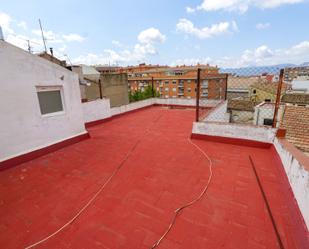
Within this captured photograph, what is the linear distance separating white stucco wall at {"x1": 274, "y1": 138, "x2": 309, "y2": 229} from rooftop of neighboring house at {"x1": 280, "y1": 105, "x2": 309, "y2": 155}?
6251 mm

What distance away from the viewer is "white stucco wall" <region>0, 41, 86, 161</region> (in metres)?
→ 3.26

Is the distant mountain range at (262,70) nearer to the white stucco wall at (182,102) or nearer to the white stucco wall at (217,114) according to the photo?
the white stucco wall at (217,114)

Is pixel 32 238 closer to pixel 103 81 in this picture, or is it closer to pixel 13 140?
pixel 13 140

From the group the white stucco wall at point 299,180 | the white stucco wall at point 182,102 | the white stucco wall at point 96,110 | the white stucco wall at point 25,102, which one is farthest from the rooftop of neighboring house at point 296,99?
the white stucco wall at point 25,102

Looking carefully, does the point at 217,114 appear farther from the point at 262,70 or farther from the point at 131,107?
the point at 131,107

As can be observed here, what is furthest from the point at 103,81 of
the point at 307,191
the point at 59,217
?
the point at 307,191

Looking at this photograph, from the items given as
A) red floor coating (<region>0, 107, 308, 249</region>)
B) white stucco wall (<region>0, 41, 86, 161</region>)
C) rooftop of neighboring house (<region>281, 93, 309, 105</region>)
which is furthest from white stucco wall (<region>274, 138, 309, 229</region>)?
rooftop of neighboring house (<region>281, 93, 309, 105</region>)

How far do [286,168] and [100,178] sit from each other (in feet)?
10.7

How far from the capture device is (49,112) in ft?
13.5

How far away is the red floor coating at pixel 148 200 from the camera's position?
75.8 inches

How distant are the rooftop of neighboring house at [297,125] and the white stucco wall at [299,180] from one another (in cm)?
625

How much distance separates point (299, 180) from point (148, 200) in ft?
6.67

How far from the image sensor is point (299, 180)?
6.97 ft

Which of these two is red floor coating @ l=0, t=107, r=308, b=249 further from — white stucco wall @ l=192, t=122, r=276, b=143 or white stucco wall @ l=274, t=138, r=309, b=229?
white stucco wall @ l=192, t=122, r=276, b=143
